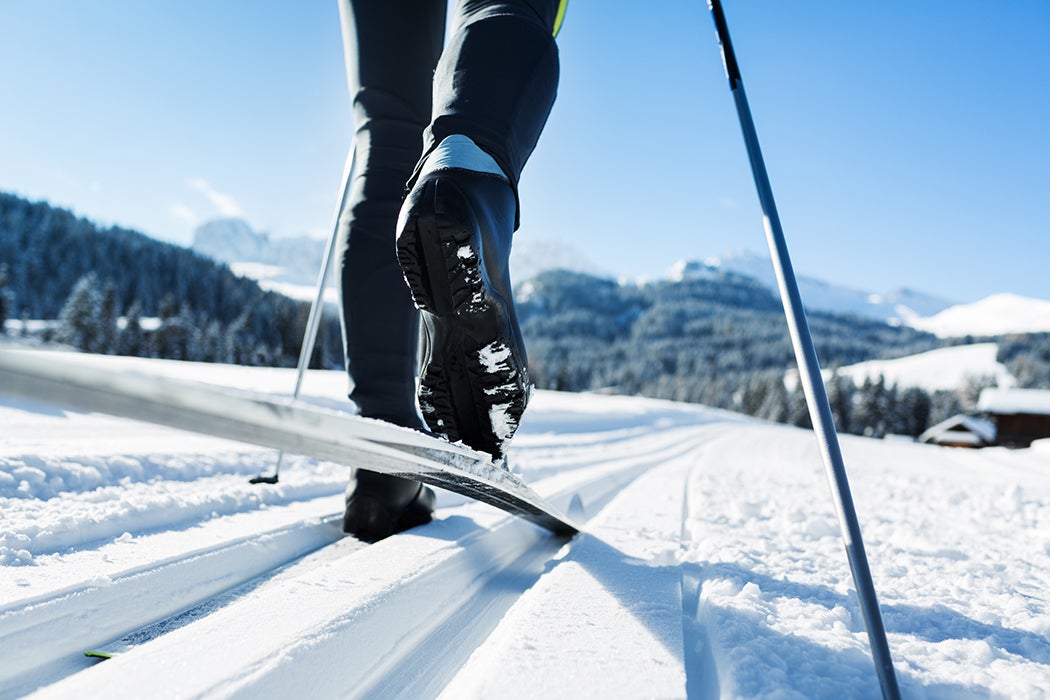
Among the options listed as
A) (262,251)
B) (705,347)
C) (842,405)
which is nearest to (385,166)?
(842,405)

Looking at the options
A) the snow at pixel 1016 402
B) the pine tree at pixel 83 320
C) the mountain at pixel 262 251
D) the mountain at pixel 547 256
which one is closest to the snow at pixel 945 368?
the snow at pixel 1016 402

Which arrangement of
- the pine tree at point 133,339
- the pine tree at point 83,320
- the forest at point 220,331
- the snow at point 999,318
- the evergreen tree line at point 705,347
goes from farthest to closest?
the snow at point 999,318 < the evergreen tree line at point 705,347 < the forest at point 220,331 < the pine tree at point 133,339 < the pine tree at point 83,320

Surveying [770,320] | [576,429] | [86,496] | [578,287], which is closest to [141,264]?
[576,429]

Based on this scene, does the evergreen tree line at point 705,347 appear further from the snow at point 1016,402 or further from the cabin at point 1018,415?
the cabin at point 1018,415

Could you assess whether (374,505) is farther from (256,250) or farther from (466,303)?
(256,250)

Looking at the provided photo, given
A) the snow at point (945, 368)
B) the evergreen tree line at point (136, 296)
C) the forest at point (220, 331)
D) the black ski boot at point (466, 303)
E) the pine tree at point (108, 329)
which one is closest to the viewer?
the black ski boot at point (466, 303)

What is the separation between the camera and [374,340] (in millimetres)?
923

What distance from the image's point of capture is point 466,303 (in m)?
0.64

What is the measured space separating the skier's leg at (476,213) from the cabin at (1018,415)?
37256mm

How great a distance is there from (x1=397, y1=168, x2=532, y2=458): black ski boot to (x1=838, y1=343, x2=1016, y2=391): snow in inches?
3213

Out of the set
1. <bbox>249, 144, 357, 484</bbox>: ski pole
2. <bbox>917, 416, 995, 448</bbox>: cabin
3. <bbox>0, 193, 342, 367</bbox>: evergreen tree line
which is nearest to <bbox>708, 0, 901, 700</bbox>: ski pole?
<bbox>249, 144, 357, 484</bbox>: ski pole

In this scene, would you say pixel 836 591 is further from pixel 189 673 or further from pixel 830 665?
pixel 189 673

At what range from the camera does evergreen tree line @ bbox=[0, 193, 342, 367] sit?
28844mm

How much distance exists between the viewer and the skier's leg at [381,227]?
91 centimetres
